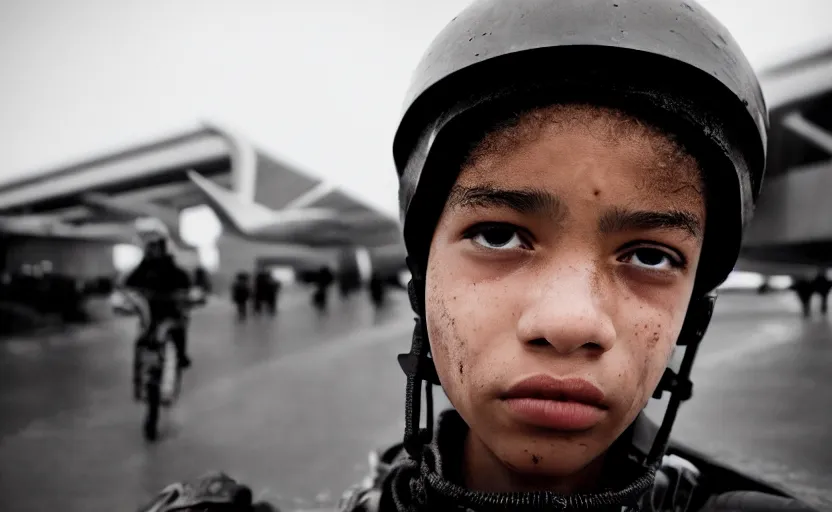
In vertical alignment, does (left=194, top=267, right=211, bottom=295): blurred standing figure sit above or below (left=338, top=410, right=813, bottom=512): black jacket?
above

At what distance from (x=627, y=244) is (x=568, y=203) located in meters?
0.09

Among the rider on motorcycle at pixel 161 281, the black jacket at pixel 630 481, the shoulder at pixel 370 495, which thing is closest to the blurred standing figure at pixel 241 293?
the rider on motorcycle at pixel 161 281

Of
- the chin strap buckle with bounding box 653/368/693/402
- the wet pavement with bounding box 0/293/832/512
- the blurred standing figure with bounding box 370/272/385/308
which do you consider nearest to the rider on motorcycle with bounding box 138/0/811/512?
the chin strap buckle with bounding box 653/368/693/402

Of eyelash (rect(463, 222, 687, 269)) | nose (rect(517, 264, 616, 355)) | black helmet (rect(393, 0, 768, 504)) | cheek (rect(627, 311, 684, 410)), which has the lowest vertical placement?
cheek (rect(627, 311, 684, 410))

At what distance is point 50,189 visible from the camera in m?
1.80

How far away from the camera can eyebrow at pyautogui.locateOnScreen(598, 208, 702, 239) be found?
526 millimetres

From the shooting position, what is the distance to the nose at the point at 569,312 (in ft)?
1.60

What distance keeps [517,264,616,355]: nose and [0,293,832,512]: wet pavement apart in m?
0.93

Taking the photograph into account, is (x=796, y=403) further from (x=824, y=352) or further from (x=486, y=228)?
(x=486, y=228)

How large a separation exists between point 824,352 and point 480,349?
1.38 m

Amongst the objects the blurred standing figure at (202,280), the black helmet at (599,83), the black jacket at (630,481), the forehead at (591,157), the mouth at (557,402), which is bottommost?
the black jacket at (630,481)

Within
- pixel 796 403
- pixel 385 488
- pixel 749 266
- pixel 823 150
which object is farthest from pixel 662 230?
pixel 796 403

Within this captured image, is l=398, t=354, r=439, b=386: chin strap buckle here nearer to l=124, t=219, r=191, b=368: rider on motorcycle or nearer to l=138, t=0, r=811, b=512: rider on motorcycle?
l=138, t=0, r=811, b=512: rider on motorcycle

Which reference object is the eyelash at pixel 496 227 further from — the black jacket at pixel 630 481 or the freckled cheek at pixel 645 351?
the black jacket at pixel 630 481
